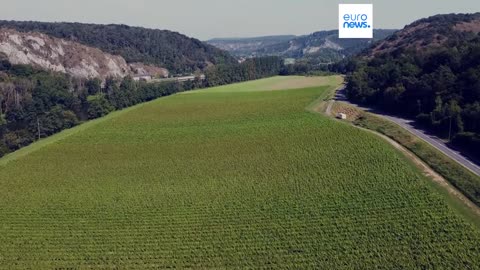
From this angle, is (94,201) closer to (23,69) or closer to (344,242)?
(344,242)

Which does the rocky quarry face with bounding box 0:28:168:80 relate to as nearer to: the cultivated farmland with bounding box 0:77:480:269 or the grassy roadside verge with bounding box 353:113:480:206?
the cultivated farmland with bounding box 0:77:480:269

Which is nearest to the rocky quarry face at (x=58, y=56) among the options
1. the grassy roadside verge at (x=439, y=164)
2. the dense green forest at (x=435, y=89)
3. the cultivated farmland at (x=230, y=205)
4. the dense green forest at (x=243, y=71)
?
the dense green forest at (x=243, y=71)

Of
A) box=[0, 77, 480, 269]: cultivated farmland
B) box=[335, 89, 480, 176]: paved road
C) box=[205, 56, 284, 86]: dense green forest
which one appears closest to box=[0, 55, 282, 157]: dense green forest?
box=[205, 56, 284, 86]: dense green forest

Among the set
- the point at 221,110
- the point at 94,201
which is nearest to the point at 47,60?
the point at 221,110

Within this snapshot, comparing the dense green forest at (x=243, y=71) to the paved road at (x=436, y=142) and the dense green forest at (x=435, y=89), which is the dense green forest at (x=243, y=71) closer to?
the dense green forest at (x=435, y=89)

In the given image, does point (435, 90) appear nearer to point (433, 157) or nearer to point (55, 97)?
point (433, 157)

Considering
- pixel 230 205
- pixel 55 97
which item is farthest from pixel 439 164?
pixel 55 97

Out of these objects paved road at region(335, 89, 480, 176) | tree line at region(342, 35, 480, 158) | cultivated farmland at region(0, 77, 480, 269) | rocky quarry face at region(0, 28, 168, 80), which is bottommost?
cultivated farmland at region(0, 77, 480, 269)
